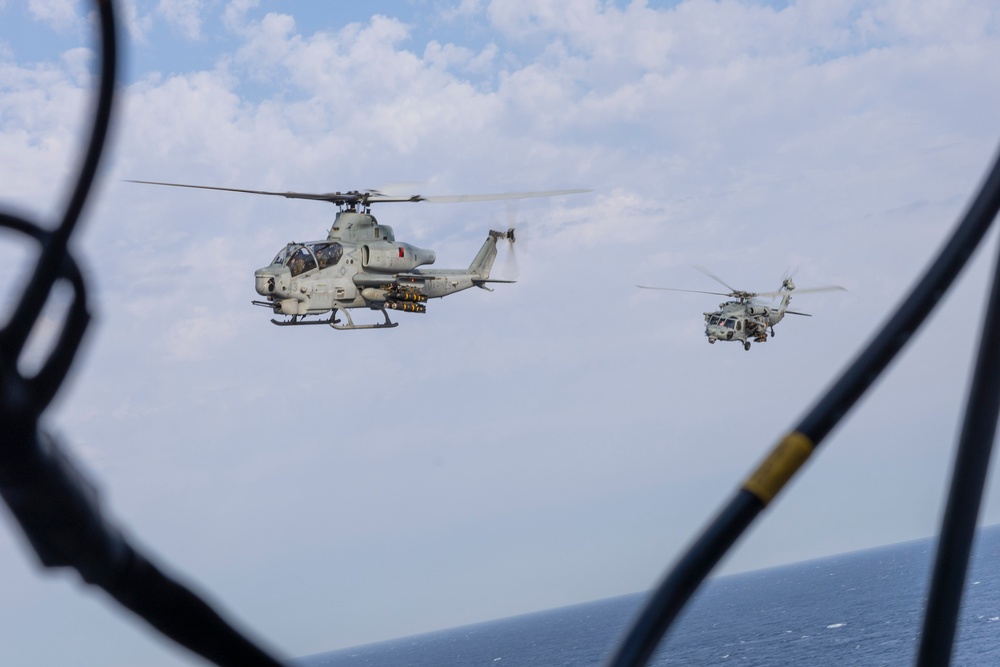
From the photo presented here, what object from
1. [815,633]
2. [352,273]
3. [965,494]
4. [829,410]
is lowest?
[815,633]

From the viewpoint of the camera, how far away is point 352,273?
27.1 meters

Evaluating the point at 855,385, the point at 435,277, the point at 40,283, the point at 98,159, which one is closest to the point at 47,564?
the point at 40,283

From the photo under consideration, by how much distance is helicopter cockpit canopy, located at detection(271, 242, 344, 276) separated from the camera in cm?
2589

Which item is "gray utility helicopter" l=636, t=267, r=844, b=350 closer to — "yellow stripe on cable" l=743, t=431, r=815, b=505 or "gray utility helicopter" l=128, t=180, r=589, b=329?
"gray utility helicopter" l=128, t=180, r=589, b=329

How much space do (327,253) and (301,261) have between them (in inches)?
29.3

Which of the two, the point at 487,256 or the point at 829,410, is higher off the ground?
the point at 487,256

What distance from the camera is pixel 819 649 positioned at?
10044 centimetres

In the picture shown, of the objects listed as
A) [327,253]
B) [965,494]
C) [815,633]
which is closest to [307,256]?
[327,253]

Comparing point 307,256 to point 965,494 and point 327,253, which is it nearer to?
point 327,253

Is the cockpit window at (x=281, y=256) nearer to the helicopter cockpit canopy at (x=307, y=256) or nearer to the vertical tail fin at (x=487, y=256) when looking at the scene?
the helicopter cockpit canopy at (x=307, y=256)

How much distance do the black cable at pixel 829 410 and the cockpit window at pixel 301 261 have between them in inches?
963

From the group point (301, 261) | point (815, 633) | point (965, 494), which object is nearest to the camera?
point (965, 494)

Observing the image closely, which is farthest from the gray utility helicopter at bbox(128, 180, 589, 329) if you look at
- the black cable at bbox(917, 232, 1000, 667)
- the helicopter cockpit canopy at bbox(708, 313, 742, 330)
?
the black cable at bbox(917, 232, 1000, 667)

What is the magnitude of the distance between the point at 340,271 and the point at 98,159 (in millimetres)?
25806
